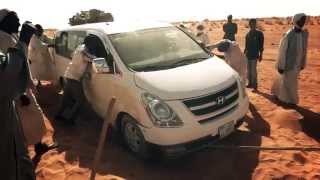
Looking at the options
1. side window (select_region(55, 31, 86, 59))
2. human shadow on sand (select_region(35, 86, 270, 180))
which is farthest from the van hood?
side window (select_region(55, 31, 86, 59))

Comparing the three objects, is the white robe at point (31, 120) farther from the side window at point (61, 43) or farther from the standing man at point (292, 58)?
the standing man at point (292, 58)

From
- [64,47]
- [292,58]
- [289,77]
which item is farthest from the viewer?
[289,77]

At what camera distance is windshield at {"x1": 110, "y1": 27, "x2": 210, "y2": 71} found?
24.9 ft

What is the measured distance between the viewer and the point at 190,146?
6.80m

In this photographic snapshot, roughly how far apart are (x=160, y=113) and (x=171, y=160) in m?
1.00

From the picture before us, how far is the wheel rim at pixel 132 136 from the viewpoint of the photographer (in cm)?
713

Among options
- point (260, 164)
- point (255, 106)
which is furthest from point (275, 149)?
point (255, 106)

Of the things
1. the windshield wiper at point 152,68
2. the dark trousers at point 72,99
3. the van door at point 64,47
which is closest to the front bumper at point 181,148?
the windshield wiper at point 152,68

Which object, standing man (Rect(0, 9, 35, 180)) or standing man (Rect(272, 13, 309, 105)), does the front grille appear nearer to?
standing man (Rect(0, 9, 35, 180))

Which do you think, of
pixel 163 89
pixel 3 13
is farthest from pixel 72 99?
pixel 3 13

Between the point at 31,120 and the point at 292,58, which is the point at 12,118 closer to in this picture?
the point at 31,120

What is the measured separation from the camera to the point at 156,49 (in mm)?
7961

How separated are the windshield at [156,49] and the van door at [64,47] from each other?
1.61m

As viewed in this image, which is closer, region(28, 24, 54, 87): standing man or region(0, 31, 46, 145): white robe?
region(0, 31, 46, 145): white robe
